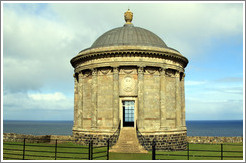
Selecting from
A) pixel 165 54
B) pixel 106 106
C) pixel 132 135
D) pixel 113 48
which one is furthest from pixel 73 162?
pixel 165 54

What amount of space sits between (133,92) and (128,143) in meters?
4.79

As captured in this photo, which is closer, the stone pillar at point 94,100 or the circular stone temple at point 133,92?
the circular stone temple at point 133,92

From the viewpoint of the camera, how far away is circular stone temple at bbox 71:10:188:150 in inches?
921

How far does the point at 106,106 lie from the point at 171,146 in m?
6.86

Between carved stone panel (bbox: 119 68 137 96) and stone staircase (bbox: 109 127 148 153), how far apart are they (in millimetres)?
3264

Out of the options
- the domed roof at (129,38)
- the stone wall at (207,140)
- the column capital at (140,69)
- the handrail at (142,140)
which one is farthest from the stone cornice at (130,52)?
the stone wall at (207,140)

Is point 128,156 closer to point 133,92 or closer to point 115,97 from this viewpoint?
point 115,97

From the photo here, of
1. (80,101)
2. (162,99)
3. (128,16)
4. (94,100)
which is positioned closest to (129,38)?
(128,16)

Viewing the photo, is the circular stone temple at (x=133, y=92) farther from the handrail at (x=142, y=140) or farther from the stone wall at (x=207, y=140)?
the stone wall at (x=207, y=140)

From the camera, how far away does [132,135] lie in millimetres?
21953

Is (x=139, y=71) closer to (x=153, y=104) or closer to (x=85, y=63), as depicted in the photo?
(x=153, y=104)

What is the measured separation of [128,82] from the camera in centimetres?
2383

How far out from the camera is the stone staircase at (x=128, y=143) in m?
20.3

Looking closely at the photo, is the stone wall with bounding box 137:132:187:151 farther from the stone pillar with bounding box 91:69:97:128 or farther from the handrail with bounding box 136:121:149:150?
the stone pillar with bounding box 91:69:97:128
